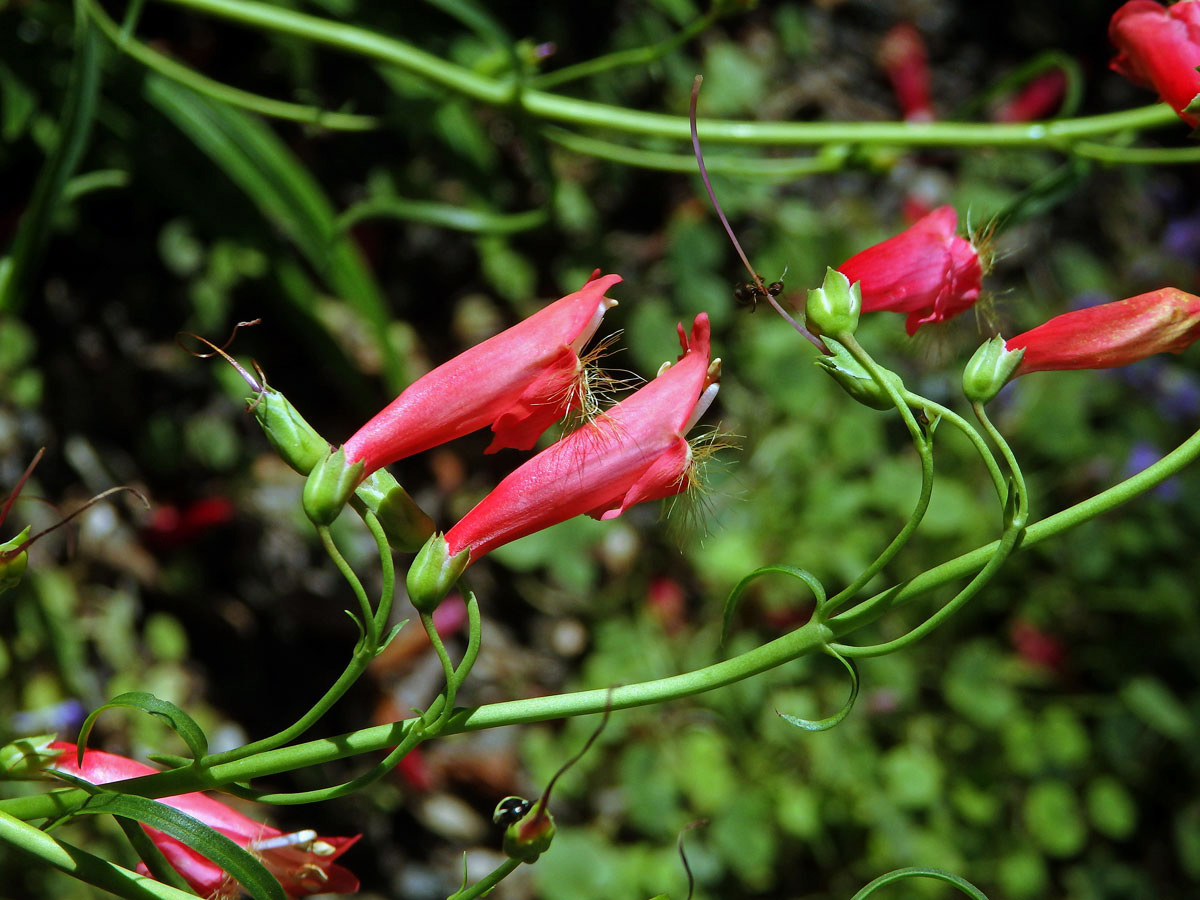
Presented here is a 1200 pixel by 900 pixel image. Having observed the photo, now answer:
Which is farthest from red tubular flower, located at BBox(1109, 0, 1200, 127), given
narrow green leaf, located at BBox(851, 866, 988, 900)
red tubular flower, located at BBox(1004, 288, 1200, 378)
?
narrow green leaf, located at BBox(851, 866, 988, 900)

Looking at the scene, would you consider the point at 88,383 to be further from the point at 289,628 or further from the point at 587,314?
the point at 587,314

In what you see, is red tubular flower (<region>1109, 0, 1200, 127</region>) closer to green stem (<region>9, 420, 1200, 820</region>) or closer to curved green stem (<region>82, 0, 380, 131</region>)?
green stem (<region>9, 420, 1200, 820</region>)

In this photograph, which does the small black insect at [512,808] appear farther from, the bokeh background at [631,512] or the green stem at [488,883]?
the bokeh background at [631,512]

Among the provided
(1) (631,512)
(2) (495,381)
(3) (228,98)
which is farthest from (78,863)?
(1) (631,512)

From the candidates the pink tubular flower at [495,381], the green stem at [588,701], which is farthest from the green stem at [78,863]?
the pink tubular flower at [495,381]

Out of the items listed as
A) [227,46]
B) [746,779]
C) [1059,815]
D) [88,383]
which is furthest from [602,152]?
[1059,815]

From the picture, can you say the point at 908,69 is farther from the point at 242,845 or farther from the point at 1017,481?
the point at 242,845
